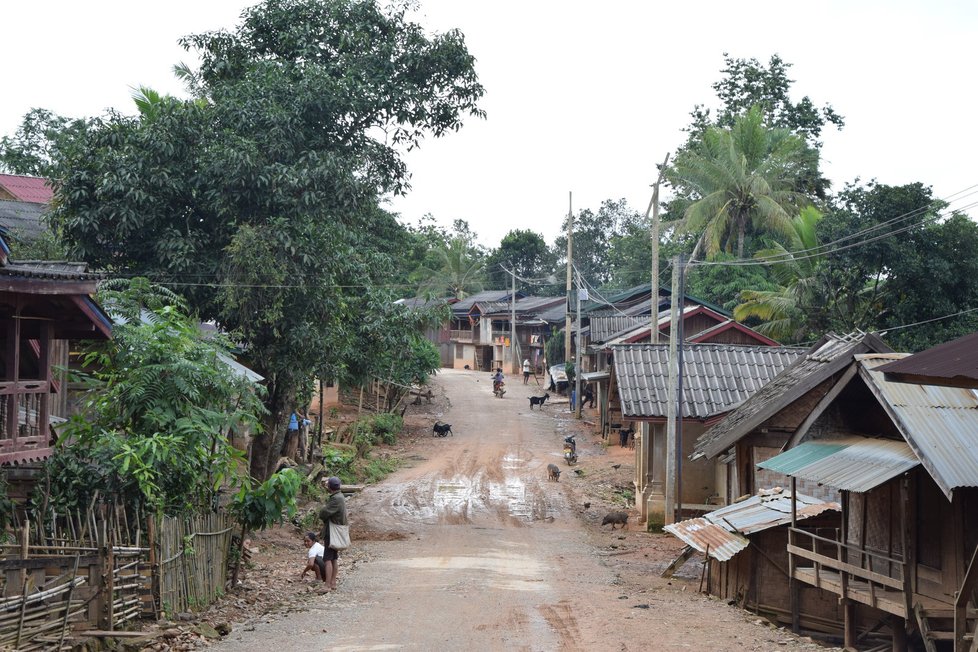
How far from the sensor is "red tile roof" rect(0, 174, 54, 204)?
36.1 meters

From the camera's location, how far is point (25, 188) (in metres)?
37.3

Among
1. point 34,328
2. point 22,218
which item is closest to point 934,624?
point 34,328

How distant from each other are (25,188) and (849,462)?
34.7 m

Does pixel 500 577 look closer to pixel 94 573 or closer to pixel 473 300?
pixel 94 573

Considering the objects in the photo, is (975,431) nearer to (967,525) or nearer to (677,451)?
(967,525)

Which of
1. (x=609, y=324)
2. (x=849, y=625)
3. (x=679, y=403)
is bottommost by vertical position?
(x=849, y=625)

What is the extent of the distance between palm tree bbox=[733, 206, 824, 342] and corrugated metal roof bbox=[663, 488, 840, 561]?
1569cm

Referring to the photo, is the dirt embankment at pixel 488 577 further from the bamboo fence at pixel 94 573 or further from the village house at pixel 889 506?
the village house at pixel 889 506

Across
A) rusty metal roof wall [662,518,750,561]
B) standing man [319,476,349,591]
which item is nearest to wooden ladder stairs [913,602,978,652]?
rusty metal roof wall [662,518,750,561]

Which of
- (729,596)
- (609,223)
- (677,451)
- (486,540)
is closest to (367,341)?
(486,540)

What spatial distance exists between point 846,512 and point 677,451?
25.7ft

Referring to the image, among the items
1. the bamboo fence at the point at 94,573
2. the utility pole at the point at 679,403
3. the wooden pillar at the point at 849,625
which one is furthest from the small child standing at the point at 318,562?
the utility pole at the point at 679,403

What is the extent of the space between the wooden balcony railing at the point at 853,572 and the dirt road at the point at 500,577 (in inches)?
43.4

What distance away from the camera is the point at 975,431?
10984mm
